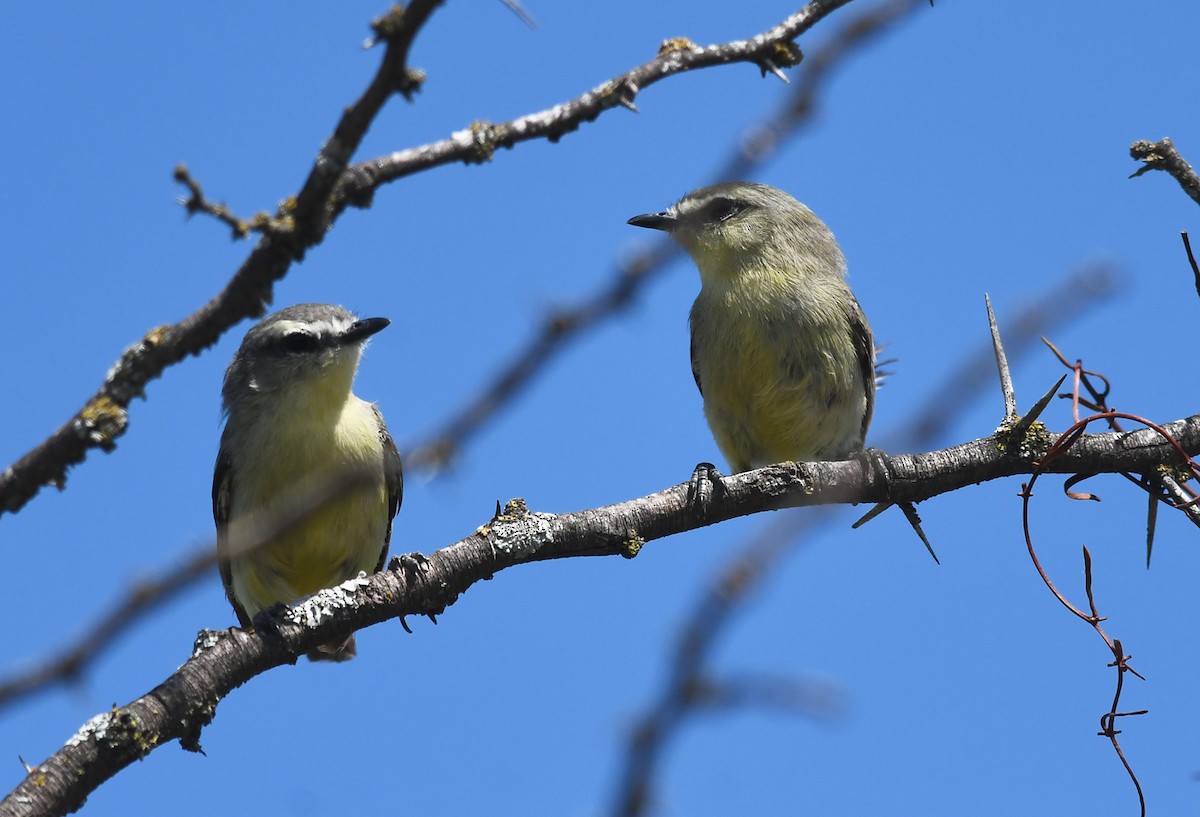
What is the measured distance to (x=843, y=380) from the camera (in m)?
7.64

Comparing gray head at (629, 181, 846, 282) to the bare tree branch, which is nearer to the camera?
the bare tree branch

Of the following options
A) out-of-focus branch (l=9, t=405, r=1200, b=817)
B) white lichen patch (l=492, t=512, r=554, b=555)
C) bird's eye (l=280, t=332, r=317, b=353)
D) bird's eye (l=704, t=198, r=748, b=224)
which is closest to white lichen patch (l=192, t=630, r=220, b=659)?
out-of-focus branch (l=9, t=405, r=1200, b=817)

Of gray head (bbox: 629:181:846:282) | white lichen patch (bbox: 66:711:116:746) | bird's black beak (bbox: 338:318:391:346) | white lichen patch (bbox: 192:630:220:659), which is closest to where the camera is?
white lichen patch (bbox: 66:711:116:746)

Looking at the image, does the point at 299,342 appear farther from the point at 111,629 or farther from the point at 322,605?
the point at 111,629

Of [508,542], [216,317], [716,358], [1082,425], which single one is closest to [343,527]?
[716,358]

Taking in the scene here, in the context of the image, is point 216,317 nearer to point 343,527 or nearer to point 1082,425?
point 1082,425

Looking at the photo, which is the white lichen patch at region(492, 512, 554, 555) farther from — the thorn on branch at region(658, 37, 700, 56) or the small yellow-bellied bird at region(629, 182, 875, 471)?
the small yellow-bellied bird at region(629, 182, 875, 471)

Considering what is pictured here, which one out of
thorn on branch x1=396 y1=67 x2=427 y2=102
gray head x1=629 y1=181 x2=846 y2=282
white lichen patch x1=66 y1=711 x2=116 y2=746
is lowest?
white lichen patch x1=66 y1=711 x2=116 y2=746

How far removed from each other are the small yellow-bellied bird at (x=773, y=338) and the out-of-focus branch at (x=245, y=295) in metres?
4.90

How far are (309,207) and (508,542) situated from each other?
197cm

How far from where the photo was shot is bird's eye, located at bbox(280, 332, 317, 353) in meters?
7.38

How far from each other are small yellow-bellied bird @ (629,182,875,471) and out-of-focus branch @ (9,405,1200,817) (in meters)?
2.13

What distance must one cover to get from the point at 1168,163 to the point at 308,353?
197 inches

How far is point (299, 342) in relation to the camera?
742 centimetres
